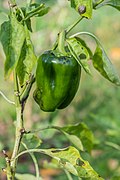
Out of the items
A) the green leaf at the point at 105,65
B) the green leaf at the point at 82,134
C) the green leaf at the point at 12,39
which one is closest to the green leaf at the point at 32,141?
the green leaf at the point at 82,134

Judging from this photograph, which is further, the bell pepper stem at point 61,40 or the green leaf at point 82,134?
the green leaf at point 82,134

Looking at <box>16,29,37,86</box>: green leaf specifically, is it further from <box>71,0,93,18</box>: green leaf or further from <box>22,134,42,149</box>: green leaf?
<box>22,134,42,149</box>: green leaf

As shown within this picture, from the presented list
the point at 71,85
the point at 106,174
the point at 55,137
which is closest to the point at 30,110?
the point at 55,137

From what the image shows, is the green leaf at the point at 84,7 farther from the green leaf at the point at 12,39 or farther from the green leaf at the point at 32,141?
the green leaf at the point at 32,141

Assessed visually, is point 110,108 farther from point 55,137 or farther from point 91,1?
point 91,1

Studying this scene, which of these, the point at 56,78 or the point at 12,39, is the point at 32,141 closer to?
the point at 56,78

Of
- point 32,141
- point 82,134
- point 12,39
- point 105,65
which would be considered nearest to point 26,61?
point 12,39

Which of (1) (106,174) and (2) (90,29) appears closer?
(1) (106,174)
